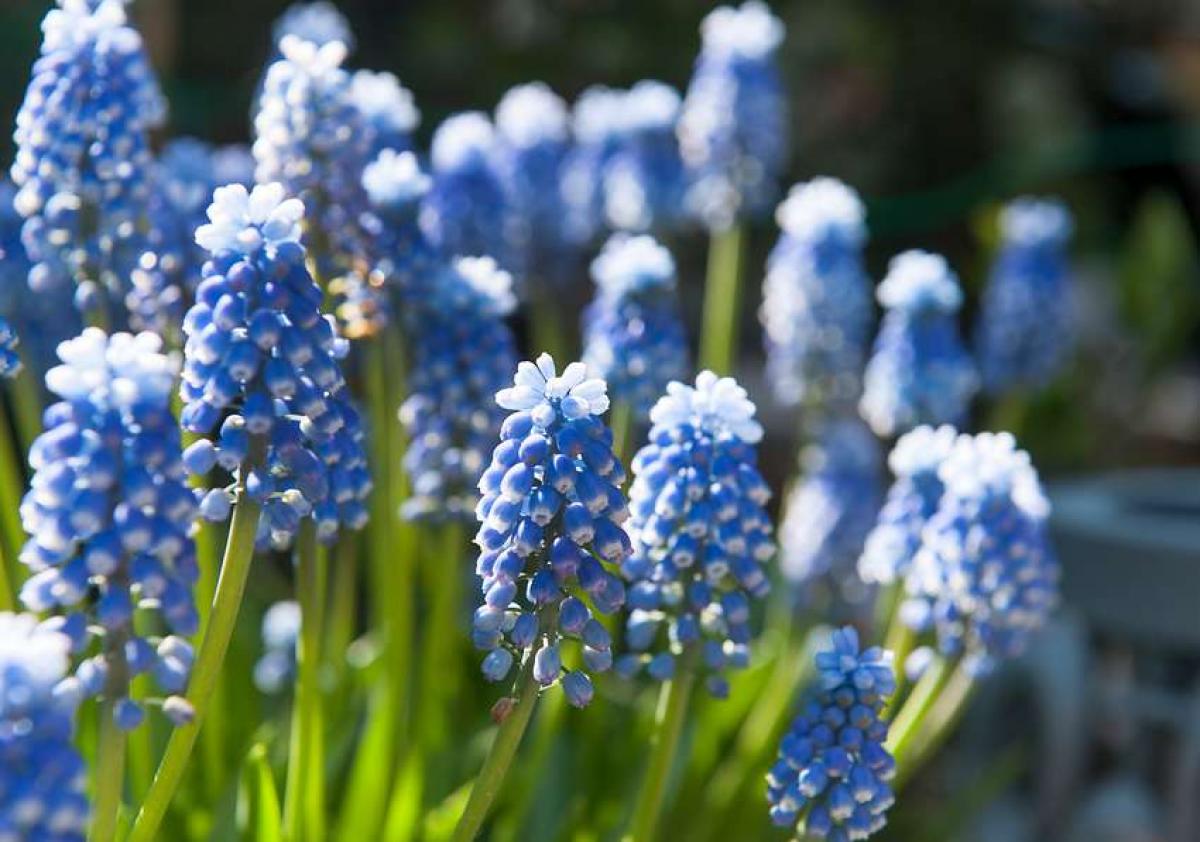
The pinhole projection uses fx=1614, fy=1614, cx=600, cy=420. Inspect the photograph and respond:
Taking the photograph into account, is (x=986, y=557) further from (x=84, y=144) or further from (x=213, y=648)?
(x=84, y=144)

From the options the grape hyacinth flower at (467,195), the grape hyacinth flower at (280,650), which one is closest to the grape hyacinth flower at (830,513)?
the grape hyacinth flower at (467,195)

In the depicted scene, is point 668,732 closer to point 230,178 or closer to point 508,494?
point 508,494

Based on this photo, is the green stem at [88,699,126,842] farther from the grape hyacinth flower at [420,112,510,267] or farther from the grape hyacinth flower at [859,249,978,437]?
the grape hyacinth flower at [859,249,978,437]

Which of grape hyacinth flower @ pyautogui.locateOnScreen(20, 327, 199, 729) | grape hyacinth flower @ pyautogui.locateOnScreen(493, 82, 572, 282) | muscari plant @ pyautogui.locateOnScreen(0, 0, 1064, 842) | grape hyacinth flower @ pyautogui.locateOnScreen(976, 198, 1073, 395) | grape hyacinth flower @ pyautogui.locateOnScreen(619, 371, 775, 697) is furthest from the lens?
grape hyacinth flower @ pyautogui.locateOnScreen(976, 198, 1073, 395)

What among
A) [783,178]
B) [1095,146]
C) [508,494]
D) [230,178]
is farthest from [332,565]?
[1095,146]

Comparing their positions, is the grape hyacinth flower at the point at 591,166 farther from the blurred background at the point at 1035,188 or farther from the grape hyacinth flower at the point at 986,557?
the grape hyacinth flower at the point at 986,557

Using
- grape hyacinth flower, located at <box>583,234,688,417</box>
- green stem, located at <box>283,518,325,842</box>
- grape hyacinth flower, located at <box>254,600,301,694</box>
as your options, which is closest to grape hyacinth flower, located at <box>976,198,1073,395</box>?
grape hyacinth flower, located at <box>583,234,688,417</box>
